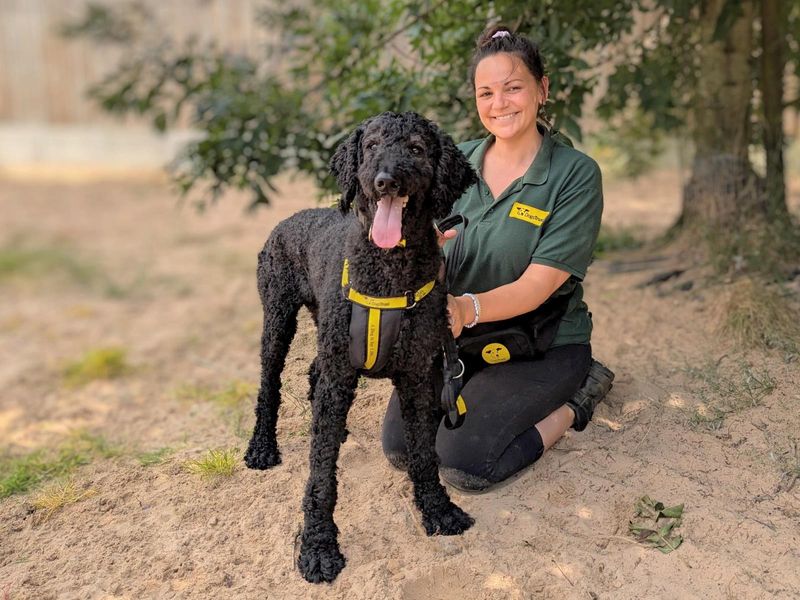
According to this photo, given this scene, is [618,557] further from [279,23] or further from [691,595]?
[279,23]

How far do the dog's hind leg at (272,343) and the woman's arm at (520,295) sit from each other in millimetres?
718

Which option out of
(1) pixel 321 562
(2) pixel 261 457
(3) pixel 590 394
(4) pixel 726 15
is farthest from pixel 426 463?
(4) pixel 726 15

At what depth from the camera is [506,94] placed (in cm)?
272

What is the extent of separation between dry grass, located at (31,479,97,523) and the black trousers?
1183 millimetres

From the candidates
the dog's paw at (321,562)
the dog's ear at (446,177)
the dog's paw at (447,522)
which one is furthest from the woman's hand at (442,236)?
the dog's paw at (321,562)

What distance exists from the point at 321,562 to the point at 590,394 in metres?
1.28

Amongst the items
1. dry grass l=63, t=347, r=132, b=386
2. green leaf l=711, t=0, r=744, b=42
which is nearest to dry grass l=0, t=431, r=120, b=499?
dry grass l=63, t=347, r=132, b=386

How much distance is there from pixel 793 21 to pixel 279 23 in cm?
365

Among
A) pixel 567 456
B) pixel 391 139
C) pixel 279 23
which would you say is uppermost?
pixel 279 23

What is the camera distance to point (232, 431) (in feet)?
11.3

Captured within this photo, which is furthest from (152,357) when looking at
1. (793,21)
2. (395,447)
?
(793,21)

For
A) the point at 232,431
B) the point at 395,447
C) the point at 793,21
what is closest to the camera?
the point at 395,447

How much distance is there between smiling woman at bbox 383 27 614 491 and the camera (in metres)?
2.73

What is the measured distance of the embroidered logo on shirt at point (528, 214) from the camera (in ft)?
9.16
